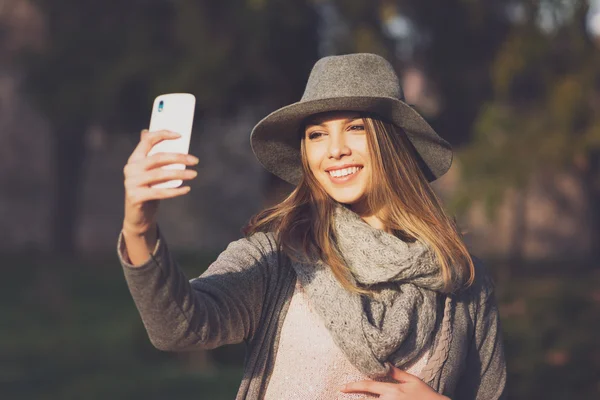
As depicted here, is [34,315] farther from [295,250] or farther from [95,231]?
[295,250]

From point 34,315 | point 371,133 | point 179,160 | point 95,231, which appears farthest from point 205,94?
point 95,231

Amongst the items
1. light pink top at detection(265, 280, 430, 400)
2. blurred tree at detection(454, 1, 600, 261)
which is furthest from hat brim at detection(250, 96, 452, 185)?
blurred tree at detection(454, 1, 600, 261)

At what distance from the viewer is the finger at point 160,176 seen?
2.00 m

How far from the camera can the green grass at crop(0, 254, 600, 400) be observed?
5.09 meters

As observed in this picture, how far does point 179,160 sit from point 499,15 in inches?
379

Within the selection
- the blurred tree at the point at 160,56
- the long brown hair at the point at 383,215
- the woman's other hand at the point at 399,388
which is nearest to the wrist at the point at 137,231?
the long brown hair at the point at 383,215

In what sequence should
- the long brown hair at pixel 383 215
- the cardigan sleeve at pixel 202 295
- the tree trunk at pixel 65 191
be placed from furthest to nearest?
the tree trunk at pixel 65 191
the long brown hair at pixel 383 215
the cardigan sleeve at pixel 202 295

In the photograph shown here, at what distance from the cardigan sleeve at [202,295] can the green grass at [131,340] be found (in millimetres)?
2668

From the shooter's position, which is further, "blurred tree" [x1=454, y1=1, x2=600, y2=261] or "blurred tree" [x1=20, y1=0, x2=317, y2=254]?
"blurred tree" [x1=20, y1=0, x2=317, y2=254]

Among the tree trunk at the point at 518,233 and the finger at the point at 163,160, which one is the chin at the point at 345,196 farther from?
the tree trunk at the point at 518,233

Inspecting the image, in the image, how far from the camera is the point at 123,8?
12609mm

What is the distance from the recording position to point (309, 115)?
3.02 m

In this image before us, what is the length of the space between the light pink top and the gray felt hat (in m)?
0.63

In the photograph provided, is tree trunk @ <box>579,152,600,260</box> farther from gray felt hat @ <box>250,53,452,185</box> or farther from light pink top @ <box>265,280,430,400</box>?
light pink top @ <box>265,280,430,400</box>
